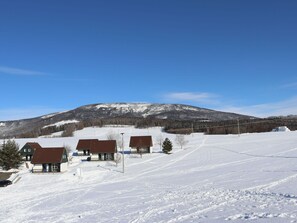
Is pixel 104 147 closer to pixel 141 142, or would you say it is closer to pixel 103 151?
pixel 103 151

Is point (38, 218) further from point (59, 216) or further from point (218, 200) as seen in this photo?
point (218, 200)

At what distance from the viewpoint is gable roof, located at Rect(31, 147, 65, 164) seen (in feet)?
220

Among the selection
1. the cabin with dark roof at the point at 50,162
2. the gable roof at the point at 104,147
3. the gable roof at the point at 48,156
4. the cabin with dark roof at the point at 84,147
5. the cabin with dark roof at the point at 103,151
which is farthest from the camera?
the cabin with dark roof at the point at 84,147

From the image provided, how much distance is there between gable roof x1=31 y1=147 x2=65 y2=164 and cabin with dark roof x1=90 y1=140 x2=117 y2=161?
39.9 feet

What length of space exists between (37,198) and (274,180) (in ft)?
74.9

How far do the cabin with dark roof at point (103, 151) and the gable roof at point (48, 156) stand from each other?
12171mm

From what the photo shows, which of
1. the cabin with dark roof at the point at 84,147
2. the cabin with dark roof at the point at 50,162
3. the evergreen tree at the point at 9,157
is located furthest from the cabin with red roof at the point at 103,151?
the evergreen tree at the point at 9,157

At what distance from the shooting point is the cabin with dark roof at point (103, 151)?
266 feet

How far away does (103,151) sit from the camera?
81.1 m

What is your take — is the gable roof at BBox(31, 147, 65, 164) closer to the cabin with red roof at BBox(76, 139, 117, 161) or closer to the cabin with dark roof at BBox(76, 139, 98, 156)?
the cabin with red roof at BBox(76, 139, 117, 161)

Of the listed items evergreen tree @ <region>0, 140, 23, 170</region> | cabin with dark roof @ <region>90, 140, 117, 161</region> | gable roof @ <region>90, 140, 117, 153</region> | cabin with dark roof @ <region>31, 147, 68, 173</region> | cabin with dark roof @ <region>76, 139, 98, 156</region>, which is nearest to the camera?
cabin with dark roof @ <region>31, 147, 68, 173</region>

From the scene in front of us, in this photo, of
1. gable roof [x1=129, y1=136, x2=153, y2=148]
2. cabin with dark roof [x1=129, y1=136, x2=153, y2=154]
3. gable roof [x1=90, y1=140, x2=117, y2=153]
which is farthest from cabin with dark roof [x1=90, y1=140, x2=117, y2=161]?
gable roof [x1=129, y1=136, x2=153, y2=148]

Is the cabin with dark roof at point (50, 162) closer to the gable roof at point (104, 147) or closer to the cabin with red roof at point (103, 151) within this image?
the cabin with red roof at point (103, 151)

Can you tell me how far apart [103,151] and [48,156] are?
1548 centimetres
